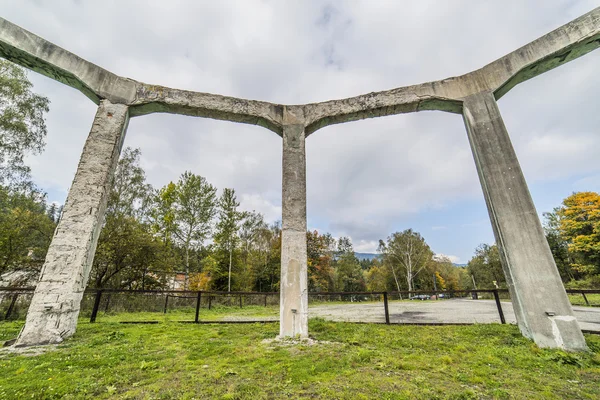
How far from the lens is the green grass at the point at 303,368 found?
2.69 m

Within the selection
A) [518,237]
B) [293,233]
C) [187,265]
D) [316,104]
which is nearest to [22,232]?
[187,265]

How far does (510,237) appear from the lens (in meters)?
5.09

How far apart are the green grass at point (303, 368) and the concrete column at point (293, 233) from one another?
749 mm

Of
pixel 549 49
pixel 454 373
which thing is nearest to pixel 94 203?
pixel 454 373

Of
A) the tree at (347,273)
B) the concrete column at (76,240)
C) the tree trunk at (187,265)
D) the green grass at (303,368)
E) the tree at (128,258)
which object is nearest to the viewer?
the green grass at (303,368)

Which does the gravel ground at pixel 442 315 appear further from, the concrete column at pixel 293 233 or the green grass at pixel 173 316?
the concrete column at pixel 293 233

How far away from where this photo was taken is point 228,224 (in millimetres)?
23156

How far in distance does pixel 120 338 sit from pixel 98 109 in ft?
17.8

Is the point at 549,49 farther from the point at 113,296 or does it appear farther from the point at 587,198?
the point at 587,198

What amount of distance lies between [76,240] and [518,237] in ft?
30.0

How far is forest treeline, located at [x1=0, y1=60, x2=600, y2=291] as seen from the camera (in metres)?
12.3

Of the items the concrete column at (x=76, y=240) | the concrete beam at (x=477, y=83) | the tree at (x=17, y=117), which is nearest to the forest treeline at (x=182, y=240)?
the tree at (x=17, y=117)

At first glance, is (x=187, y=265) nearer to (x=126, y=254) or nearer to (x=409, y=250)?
(x=126, y=254)

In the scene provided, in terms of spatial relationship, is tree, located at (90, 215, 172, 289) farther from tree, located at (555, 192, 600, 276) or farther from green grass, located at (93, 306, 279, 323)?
tree, located at (555, 192, 600, 276)
